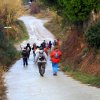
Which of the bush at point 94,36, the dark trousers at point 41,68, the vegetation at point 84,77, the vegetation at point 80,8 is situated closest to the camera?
the vegetation at point 84,77

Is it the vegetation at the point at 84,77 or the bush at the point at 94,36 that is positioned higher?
the bush at the point at 94,36

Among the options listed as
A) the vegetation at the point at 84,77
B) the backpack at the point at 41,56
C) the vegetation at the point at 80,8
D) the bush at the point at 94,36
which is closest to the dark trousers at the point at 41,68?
the backpack at the point at 41,56

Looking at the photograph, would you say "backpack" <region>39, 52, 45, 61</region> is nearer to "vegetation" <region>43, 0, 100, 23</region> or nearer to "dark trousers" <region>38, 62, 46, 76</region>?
"dark trousers" <region>38, 62, 46, 76</region>

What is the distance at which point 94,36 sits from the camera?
23828 mm

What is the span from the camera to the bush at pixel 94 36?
77.9ft

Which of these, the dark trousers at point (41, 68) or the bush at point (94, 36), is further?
the dark trousers at point (41, 68)

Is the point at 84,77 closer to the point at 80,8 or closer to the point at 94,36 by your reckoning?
the point at 94,36

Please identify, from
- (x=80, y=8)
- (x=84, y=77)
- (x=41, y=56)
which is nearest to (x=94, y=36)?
(x=84, y=77)

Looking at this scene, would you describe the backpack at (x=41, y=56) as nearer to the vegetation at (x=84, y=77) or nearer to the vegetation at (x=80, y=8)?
the vegetation at (x=84, y=77)

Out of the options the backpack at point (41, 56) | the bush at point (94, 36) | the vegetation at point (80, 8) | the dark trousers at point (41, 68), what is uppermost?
the vegetation at point (80, 8)

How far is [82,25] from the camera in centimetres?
3148

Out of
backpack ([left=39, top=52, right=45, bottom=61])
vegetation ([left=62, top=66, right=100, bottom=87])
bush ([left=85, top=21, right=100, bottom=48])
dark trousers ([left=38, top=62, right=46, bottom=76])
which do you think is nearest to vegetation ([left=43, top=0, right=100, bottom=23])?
bush ([left=85, top=21, right=100, bottom=48])

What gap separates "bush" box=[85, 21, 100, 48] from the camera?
77.9 ft

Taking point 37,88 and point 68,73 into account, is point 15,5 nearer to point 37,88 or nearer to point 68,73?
point 68,73
